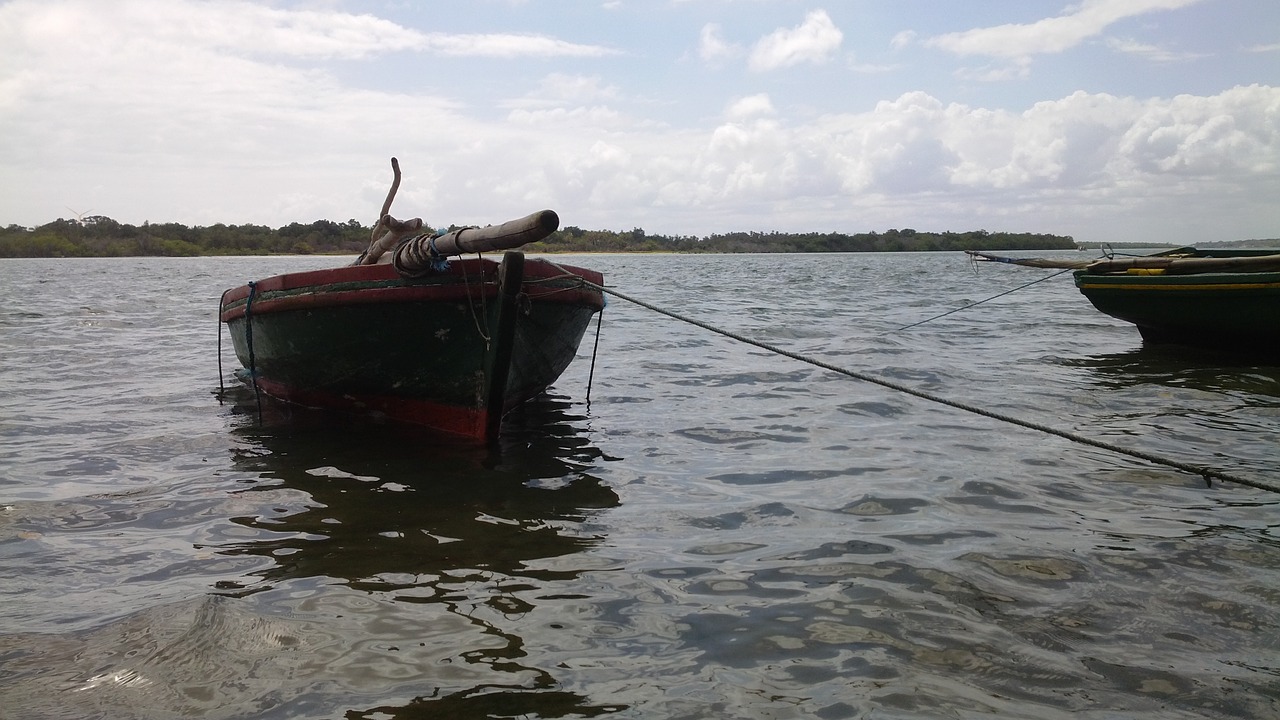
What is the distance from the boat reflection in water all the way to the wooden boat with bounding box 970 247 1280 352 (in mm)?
7490

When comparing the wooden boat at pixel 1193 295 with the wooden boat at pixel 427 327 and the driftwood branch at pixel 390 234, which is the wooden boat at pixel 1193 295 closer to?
the wooden boat at pixel 427 327

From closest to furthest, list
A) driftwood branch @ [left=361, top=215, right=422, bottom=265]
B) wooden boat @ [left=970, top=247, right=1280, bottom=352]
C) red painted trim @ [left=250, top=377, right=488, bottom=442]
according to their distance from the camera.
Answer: red painted trim @ [left=250, top=377, right=488, bottom=442], driftwood branch @ [left=361, top=215, right=422, bottom=265], wooden boat @ [left=970, top=247, right=1280, bottom=352]

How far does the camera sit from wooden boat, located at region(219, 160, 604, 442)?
6207mm

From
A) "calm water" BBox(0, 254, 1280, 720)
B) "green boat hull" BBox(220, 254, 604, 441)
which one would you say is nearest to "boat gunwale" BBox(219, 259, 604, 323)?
"green boat hull" BBox(220, 254, 604, 441)

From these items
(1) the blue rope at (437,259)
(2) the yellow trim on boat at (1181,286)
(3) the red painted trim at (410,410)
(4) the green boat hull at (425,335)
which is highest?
(1) the blue rope at (437,259)

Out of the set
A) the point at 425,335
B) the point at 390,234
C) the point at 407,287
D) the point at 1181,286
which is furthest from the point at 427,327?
the point at 1181,286

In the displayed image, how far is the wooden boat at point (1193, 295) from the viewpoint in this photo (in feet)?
31.0

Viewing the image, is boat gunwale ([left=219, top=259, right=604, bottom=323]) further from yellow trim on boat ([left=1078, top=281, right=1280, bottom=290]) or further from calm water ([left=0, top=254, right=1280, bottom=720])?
yellow trim on boat ([left=1078, top=281, right=1280, bottom=290])

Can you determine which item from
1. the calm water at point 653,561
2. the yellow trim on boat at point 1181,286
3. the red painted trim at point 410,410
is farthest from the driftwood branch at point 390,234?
the yellow trim on boat at point 1181,286

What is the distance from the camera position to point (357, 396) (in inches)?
287

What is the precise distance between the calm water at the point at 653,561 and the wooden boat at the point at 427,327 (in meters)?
0.37

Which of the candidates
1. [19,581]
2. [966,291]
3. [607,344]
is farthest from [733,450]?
[966,291]

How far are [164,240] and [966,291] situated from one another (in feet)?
276

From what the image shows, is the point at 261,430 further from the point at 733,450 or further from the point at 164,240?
the point at 164,240
